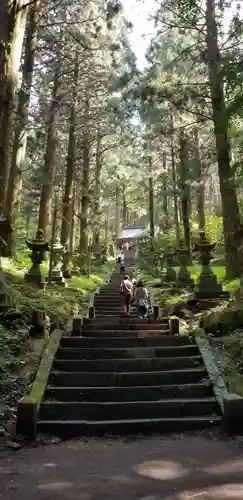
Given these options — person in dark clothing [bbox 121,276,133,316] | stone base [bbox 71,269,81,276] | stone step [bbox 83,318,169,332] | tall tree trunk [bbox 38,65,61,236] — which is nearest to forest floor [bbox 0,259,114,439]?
stone step [bbox 83,318,169,332]

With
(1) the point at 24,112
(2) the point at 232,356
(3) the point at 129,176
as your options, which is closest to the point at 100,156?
(3) the point at 129,176

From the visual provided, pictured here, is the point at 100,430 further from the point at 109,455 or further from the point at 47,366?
the point at 47,366

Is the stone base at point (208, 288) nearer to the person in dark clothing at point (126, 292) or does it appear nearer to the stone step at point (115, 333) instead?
the person in dark clothing at point (126, 292)

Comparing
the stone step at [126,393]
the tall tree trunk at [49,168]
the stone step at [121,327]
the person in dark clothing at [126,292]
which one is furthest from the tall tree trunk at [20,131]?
the stone step at [126,393]

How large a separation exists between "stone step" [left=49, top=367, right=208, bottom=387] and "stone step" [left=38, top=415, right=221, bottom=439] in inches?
42.3

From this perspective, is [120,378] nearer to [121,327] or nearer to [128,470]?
[128,470]

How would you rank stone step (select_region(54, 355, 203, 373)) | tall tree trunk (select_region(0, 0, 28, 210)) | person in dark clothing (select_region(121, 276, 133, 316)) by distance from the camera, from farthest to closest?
person in dark clothing (select_region(121, 276, 133, 316)), tall tree trunk (select_region(0, 0, 28, 210)), stone step (select_region(54, 355, 203, 373))

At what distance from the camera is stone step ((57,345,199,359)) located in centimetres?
816

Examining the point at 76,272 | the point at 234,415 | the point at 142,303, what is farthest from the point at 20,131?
the point at 234,415

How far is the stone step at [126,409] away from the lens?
6234 mm

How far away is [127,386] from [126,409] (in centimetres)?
80

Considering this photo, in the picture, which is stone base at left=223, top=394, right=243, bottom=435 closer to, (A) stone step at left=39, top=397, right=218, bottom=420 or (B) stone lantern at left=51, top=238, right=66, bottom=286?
(A) stone step at left=39, top=397, right=218, bottom=420

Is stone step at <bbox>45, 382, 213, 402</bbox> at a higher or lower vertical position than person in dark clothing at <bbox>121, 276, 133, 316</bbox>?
Result: lower

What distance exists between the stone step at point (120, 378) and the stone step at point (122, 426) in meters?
1.07
